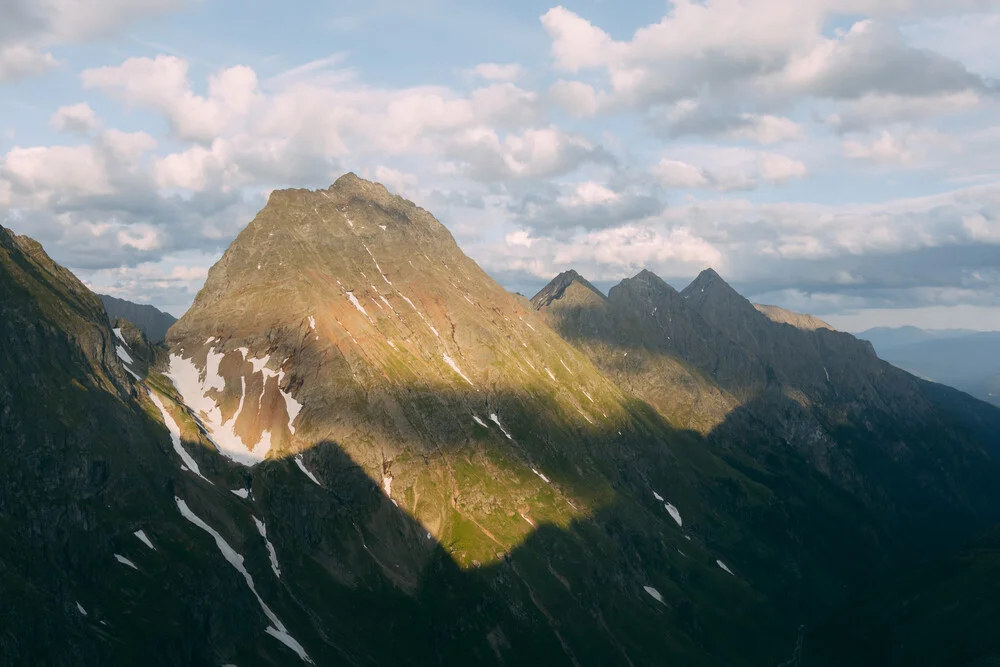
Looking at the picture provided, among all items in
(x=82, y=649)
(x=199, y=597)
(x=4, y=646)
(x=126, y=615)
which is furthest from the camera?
(x=199, y=597)

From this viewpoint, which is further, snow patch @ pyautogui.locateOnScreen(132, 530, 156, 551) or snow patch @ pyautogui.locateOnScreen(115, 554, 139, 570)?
snow patch @ pyautogui.locateOnScreen(132, 530, 156, 551)

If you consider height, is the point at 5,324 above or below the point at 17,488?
above

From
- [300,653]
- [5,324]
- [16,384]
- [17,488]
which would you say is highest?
[5,324]

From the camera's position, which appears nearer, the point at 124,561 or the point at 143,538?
the point at 124,561

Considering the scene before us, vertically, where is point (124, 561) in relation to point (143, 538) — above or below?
below

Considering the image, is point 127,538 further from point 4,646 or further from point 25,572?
point 4,646

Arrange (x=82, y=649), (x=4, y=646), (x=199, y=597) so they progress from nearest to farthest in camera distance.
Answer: (x=4, y=646) → (x=82, y=649) → (x=199, y=597)

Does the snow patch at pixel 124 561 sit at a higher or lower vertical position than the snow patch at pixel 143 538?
lower

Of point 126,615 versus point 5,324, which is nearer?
point 126,615

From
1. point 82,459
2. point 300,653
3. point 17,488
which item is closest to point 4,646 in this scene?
point 17,488

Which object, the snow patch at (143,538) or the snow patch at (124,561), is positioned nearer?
the snow patch at (124,561)

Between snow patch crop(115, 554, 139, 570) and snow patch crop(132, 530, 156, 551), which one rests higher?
snow patch crop(132, 530, 156, 551)
